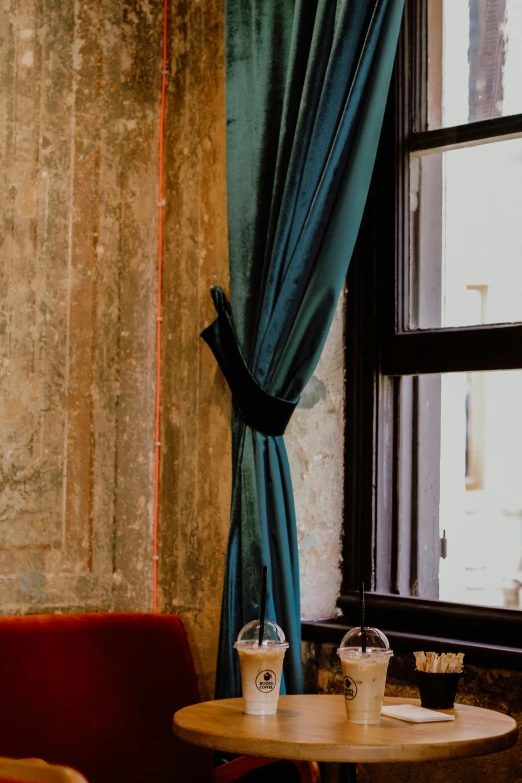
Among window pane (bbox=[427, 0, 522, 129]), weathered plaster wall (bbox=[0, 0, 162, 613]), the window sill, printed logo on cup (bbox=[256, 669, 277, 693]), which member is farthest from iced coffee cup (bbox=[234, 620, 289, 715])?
window pane (bbox=[427, 0, 522, 129])

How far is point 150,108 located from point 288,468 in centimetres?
123

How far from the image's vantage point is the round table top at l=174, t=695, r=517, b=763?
67.4 inches

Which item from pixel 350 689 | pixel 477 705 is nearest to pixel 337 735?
pixel 350 689

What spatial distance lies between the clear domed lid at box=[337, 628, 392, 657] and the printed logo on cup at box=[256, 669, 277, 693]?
14 centimetres

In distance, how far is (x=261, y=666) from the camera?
194 cm

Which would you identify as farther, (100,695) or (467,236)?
(467,236)

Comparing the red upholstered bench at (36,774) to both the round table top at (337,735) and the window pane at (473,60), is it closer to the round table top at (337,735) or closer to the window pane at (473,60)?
the round table top at (337,735)

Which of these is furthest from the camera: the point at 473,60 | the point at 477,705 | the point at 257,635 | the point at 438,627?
the point at 473,60

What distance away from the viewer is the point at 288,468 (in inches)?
107

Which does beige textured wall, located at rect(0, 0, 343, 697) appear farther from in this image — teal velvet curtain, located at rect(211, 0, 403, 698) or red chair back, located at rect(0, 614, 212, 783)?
red chair back, located at rect(0, 614, 212, 783)

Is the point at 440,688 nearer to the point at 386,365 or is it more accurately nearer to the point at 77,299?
the point at 386,365

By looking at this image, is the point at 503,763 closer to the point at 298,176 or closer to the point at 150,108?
the point at 298,176

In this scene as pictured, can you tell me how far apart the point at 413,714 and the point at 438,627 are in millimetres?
699

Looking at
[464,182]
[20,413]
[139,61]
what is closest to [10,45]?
[139,61]
